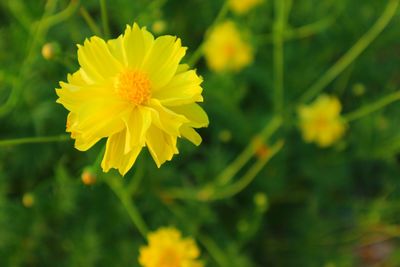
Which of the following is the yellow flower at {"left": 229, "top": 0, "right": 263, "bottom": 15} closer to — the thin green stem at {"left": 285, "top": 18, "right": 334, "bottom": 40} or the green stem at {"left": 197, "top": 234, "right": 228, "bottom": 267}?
the thin green stem at {"left": 285, "top": 18, "right": 334, "bottom": 40}

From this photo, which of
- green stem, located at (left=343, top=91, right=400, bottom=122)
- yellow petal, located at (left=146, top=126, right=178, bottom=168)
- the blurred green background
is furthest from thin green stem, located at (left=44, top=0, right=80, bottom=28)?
green stem, located at (left=343, top=91, right=400, bottom=122)

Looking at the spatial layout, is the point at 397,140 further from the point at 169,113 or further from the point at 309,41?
the point at 169,113

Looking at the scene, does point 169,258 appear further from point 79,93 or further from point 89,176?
point 79,93

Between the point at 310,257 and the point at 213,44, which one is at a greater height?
the point at 213,44

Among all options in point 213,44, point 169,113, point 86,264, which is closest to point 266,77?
point 213,44

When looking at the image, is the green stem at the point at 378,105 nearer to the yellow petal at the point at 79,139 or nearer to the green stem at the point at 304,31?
the green stem at the point at 304,31

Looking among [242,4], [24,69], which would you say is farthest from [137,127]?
[242,4]
